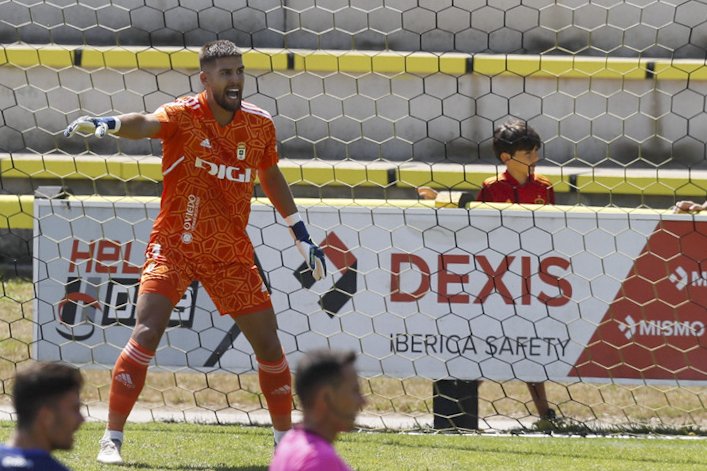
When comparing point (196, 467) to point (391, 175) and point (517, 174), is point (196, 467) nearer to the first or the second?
point (517, 174)

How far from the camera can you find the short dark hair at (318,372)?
10.8 feet

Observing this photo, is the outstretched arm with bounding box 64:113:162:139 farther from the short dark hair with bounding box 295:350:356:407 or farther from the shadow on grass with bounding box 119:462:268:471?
the short dark hair with bounding box 295:350:356:407

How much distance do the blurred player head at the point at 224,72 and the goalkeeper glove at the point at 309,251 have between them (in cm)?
63

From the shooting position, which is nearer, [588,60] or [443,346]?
[443,346]

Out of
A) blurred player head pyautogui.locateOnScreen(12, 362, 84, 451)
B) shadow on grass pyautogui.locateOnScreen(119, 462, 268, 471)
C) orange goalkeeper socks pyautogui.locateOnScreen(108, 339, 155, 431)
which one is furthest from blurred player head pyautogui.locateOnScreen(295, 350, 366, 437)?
shadow on grass pyautogui.locateOnScreen(119, 462, 268, 471)

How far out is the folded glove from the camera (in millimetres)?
5781

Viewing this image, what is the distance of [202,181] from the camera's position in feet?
18.2

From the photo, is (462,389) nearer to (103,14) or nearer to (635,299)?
(635,299)

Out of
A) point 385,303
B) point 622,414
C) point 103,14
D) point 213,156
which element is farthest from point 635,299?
point 103,14

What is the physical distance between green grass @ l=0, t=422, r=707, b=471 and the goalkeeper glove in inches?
33.4

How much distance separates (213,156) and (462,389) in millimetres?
2071

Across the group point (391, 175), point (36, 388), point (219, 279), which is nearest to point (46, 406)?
point (36, 388)

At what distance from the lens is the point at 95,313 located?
22.7 ft

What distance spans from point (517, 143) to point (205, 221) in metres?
2.15
